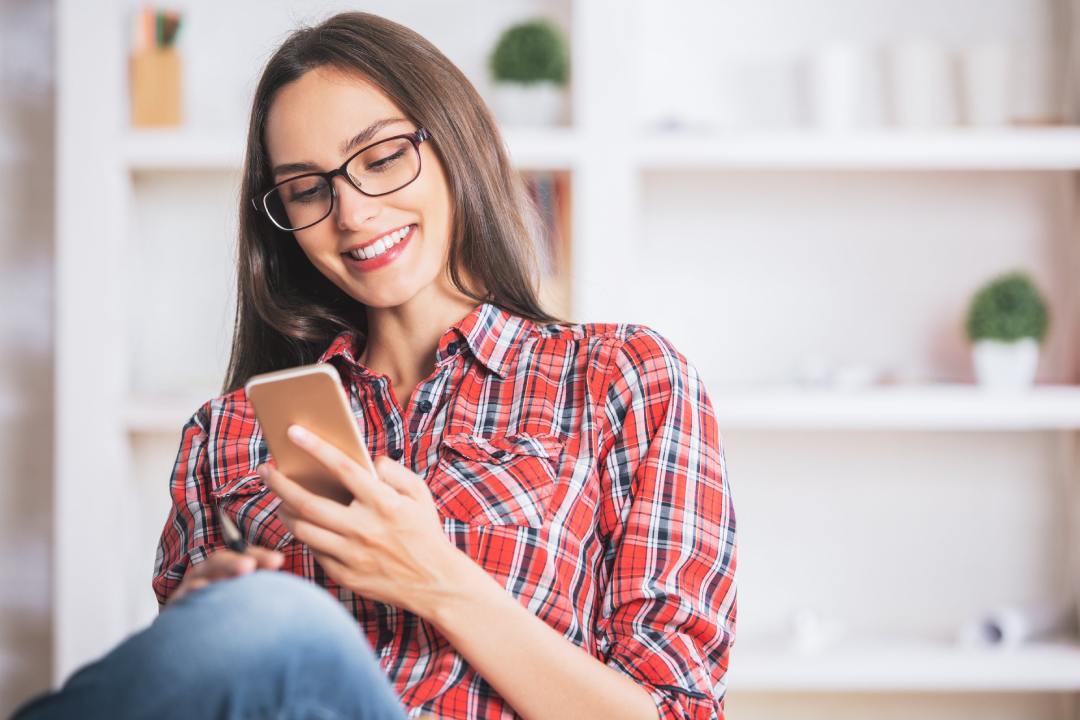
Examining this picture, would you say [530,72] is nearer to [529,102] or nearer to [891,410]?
[529,102]

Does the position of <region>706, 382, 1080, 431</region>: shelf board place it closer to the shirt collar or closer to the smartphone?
the shirt collar

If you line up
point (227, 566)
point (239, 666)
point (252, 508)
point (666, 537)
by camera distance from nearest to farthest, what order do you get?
point (239, 666) < point (227, 566) < point (666, 537) < point (252, 508)

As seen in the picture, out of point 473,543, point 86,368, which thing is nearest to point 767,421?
point 473,543

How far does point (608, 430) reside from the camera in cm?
118

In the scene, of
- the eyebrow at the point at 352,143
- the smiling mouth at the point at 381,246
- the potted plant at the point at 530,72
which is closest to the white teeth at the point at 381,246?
the smiling mouth at the point at 381,246

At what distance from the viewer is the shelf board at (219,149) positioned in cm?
220

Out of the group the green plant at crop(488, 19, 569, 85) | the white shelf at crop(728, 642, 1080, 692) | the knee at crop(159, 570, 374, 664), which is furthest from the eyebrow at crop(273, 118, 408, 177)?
the white shelf at crop(728, 642, 1080, 692)

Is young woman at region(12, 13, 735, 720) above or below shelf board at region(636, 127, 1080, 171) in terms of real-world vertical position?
below

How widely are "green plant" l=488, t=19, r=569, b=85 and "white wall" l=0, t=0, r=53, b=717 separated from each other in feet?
3.55

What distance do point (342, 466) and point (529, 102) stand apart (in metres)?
1.50

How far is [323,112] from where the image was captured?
1210 millimetres

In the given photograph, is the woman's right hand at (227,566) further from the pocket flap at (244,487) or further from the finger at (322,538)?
the pocket flap at (244,487)

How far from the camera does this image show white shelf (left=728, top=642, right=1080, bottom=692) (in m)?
2.21

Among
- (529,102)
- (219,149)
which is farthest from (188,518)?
(529,102)
